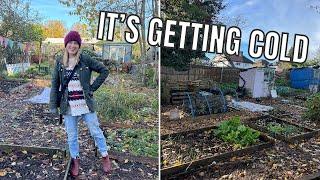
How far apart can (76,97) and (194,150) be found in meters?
0.73

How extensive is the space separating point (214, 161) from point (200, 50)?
24.0 inches

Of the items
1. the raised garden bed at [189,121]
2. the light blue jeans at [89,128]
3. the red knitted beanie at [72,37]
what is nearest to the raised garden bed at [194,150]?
the raised garden bed at [189,121]

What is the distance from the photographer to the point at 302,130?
2414mm

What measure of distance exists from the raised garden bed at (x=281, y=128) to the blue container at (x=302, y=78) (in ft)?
0.77

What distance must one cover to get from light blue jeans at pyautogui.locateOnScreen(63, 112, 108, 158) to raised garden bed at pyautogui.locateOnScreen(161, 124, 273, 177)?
356mm

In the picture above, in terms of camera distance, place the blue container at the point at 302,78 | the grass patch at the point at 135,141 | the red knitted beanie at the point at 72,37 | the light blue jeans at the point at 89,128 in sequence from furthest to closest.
A: the blue container at the point at 302,78 → the grass patch at the point at 135,141 → the light blue jeans at the point at 89,128 → the red knitted beanie at the point at 72,37

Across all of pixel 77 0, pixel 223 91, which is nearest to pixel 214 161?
pixel 223 91

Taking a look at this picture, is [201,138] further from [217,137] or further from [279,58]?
[279,58]

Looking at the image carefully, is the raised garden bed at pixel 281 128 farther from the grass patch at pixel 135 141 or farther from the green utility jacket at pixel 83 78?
the green utility jacket at pixel 83 78

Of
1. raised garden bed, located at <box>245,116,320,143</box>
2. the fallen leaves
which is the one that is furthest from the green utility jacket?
raised garden bed, located at <box>245,116,320,143</box>

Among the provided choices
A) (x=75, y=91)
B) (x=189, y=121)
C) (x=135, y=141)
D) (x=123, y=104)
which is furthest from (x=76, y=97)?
(x=189, y=121)

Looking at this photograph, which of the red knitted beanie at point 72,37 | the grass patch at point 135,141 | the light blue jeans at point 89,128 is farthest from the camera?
the grass patch at point 135,141

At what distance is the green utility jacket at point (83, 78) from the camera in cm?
184

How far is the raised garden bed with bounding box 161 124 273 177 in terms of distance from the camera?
213 cm
